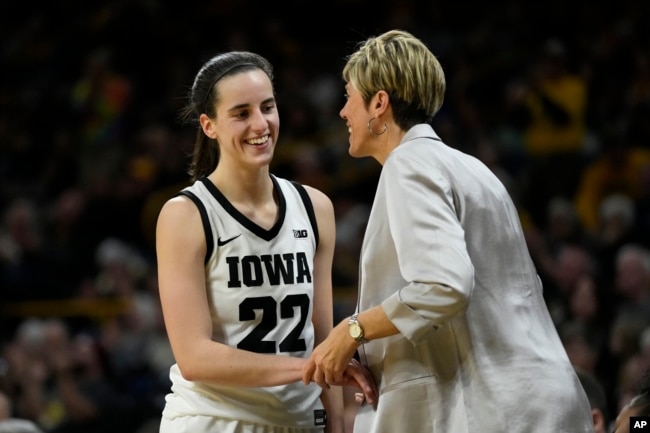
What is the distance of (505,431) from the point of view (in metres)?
3.06

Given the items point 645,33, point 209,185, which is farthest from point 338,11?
point 209,185

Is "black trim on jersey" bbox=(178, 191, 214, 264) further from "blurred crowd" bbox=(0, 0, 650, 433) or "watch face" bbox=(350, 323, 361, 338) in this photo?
"blurred crowd" bbox=(0, 0, 650, 433)

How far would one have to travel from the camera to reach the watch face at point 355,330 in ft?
10.2

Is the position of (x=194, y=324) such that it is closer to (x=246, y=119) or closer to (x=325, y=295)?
(x=325, y=295)

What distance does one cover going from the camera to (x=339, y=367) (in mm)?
3197

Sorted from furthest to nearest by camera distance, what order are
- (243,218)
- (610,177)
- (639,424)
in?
(610,177) → (243,218) → (639,424)

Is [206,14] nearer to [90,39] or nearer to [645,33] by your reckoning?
[90,39]

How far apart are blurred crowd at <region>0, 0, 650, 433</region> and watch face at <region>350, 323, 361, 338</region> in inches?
127

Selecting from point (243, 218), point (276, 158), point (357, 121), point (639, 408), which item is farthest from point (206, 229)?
point (276, 158)

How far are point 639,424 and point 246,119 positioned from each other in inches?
61.3

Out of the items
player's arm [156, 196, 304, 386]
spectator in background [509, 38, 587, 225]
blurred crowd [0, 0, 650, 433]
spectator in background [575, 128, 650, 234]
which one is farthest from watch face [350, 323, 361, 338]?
spectator in background [509, 38, 587, 225]

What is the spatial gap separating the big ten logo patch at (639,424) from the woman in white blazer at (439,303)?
1.12 ft

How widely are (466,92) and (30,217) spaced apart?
12.9 feet

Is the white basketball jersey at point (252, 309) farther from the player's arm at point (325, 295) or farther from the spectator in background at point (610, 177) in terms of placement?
the spectator in background at point (610, 177)
